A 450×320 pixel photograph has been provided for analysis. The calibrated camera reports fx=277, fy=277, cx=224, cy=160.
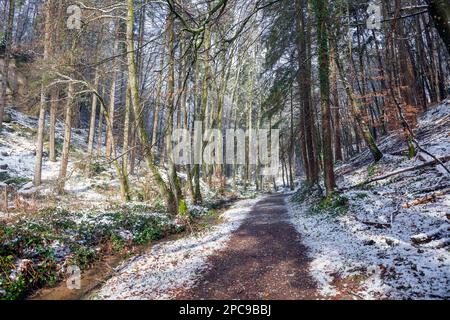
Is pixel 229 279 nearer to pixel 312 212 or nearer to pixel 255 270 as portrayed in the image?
pixel 255 270

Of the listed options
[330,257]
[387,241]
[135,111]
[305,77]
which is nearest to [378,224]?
[387,241]

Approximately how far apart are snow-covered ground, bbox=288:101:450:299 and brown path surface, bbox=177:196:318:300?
312 millimetres

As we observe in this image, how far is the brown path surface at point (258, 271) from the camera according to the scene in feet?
14.4

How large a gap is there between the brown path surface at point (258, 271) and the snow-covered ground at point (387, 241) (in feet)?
1.02

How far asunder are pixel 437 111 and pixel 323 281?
14.8 metres

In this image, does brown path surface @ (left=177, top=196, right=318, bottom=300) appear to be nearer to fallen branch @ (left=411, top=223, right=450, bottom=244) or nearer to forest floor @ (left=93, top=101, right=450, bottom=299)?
forest floor @ (left=93, top=101, right=450, bottom=299)

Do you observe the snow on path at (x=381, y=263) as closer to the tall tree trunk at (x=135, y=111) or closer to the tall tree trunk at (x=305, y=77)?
the tall tree trunk at (x=135, y=111)

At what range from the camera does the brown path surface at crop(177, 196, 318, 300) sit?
439 centimetres

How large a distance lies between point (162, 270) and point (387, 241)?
175 inches

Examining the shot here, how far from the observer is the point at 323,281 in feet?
14.8

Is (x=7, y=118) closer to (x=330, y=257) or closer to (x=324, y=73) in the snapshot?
(x=324, y=73)

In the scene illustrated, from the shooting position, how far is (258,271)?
531 centimetres

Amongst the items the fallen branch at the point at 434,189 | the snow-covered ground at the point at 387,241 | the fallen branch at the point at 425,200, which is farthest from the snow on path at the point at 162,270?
the fallen branch at the point at 434,189

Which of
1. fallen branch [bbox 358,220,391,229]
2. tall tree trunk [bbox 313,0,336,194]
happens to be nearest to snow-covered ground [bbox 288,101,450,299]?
fallen branch [bbox 358,220,391,229]
